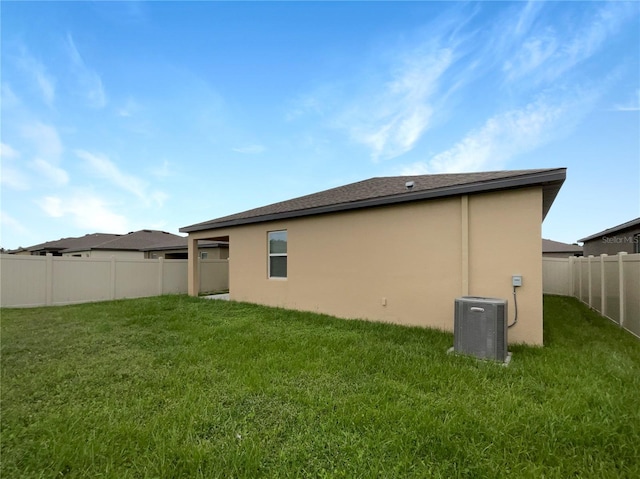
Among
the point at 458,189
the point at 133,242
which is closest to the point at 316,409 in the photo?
the point at 458,189

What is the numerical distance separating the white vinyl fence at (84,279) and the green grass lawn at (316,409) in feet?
20.0

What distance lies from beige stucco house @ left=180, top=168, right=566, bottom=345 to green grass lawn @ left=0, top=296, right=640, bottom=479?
1.05m

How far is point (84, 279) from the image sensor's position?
11.0 meters

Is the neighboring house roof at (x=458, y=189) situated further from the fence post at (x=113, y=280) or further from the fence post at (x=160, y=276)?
the fence post at (x=113, y=280)

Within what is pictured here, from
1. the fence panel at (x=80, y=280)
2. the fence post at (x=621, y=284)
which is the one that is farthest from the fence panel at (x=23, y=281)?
the fence post at (x=621, y=284)

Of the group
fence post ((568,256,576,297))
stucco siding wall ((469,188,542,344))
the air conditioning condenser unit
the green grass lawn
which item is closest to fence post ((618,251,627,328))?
the green grass lawn

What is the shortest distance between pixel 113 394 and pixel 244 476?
84.2 inches

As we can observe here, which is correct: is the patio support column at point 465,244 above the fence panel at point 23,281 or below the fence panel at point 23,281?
above

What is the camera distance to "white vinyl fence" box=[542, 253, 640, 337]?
19.5 ft

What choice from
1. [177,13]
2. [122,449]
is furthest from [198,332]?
[177,13]

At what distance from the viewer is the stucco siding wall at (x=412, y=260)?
5.03 metres

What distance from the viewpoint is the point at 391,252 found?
654cm

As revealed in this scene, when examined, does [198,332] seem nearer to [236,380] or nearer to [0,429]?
[236,380]

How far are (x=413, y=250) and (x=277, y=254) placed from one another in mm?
4296
